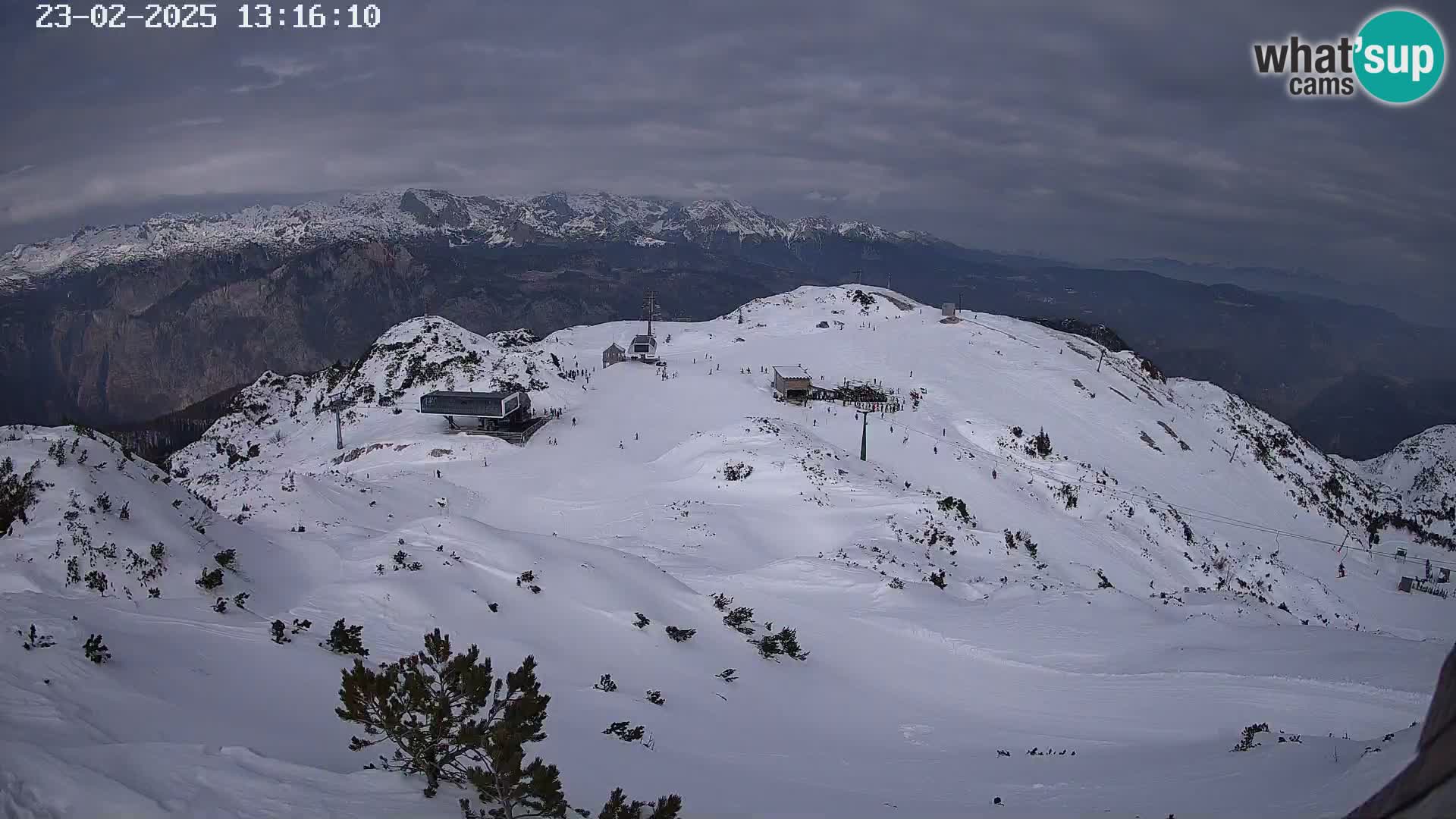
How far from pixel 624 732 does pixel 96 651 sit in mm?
6315

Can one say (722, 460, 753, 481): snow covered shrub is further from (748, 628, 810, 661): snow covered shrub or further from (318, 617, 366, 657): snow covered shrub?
(318, 617, 366, 657): snow covered shrub

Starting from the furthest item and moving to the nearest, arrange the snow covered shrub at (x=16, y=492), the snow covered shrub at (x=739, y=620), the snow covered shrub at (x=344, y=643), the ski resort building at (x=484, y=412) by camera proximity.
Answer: the ski resort building at (x=484, y=412) → the snow covered shrub at (x=739, y=620) → the snow covered shrub at (x=16, y=492) → the snow covered shrub at (x=344, y=643)

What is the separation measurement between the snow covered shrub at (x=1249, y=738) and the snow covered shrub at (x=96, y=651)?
15179mm

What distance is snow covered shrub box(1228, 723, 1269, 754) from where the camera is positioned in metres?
10.5

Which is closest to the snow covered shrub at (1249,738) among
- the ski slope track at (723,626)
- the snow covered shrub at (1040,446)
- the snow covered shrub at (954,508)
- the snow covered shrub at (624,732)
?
the ski slope track at (723,626)

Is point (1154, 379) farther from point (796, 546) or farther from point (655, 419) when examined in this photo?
point (796, 546)

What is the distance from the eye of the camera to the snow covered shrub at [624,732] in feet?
31.7

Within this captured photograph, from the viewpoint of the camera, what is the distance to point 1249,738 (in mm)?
10711

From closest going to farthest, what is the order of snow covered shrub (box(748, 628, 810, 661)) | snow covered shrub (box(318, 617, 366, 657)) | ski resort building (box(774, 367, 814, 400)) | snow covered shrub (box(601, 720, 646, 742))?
snow covered shrub (box(601, 720, 646, 742)), snow covered shrub (box(318, 617, 366, 657)), snow covered shrub (box(748, 628, 810, 661)), ski resort building (box(774, 367, 814, 400))

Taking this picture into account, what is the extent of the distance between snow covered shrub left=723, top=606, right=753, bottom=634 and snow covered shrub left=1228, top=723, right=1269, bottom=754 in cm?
902

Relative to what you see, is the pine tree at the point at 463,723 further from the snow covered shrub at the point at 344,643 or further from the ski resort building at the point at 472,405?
the ski resort building at the point at 472,405

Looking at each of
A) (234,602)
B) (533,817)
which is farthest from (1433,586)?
(234,602)

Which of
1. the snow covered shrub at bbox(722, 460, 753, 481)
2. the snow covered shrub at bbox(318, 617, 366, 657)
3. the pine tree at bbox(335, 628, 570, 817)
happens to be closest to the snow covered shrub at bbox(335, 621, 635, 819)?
the pine tree at bbox(335, 628, 570, 817)

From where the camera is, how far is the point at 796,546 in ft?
83.9
